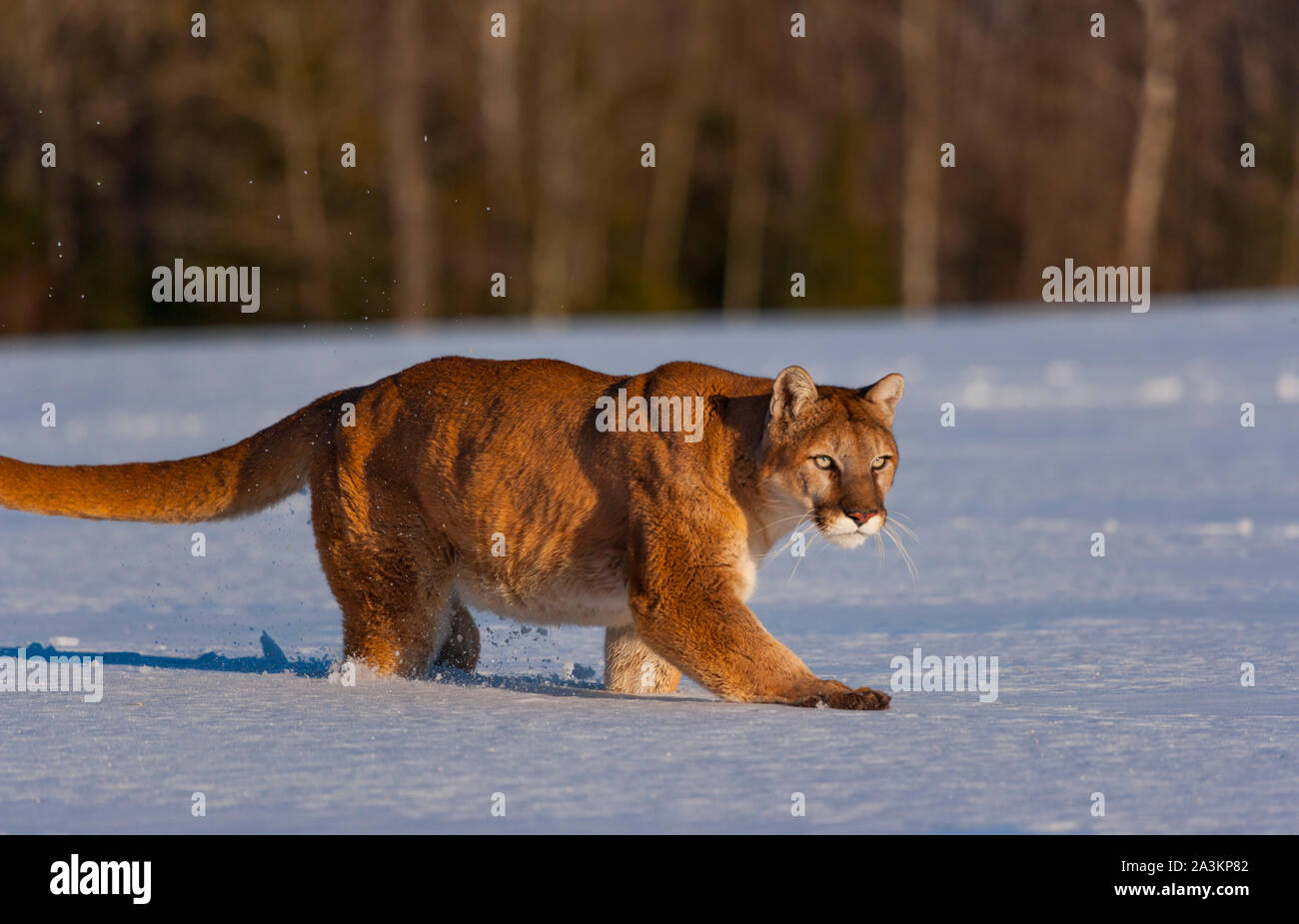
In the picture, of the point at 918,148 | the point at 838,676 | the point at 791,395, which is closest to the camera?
the point at 791,395

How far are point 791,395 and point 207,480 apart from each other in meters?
2.64

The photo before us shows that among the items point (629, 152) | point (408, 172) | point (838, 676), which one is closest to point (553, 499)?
point (838, 676)

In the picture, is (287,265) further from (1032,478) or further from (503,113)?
(1032,478)

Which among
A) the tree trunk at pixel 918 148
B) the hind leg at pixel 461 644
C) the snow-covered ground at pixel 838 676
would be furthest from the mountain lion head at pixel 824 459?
the tree trunk at pixel 918 148

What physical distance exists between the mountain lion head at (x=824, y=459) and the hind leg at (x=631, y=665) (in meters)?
0.95

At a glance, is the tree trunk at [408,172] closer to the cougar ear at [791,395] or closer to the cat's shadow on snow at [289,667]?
the cat's shadow on snow at [289,667]

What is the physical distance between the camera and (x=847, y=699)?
5945 millimetres

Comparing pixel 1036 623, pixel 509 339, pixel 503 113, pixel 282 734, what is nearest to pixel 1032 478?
pixel 1036 623

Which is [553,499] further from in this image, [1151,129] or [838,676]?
[1151,129]

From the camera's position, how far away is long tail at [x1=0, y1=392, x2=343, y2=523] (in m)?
6.86

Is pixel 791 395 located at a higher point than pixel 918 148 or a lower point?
lower

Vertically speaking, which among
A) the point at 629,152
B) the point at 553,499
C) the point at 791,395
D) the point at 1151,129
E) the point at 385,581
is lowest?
the point at 385,581

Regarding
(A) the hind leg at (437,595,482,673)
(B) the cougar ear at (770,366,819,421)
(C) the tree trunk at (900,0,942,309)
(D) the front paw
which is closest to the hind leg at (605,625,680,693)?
(A) the hind leg at (437,595,482,673)

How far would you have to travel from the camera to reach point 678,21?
39.5 metres
